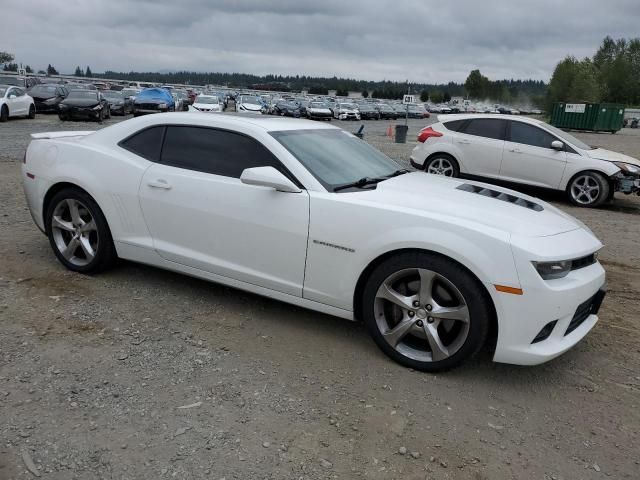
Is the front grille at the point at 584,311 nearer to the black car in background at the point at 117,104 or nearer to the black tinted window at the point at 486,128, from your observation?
the black tinted window at the point at 486,128

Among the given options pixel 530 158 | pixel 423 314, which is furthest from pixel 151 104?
pixel 423 314

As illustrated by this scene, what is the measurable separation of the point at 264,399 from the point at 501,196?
2.24 m

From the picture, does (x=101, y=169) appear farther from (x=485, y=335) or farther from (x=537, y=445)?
(x=537, y=445)

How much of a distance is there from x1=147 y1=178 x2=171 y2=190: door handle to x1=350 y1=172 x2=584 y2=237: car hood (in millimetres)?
1488

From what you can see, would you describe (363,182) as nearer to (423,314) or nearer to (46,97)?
(423,314)

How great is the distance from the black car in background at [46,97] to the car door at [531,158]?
897 inches

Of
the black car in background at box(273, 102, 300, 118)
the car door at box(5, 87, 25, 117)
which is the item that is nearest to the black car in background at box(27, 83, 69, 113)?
the car door at box(5, 87, 25, 117)

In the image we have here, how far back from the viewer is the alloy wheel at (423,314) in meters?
3.19

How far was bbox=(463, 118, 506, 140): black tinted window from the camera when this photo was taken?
10.2 metres

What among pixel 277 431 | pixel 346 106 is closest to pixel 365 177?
pixel 277 431

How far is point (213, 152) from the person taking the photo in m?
4.04

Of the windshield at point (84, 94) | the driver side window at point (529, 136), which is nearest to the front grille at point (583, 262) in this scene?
the driver side window at point (529, 136)

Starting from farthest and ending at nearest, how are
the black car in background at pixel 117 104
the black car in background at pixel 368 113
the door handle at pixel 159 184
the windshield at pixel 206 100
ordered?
the black car in background at pixel 368 113 < the windshield at pixel 206 100 < the black car in background at pixel 117 104 < the door handle at pixel 159 184

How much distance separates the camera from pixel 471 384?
3260mm
